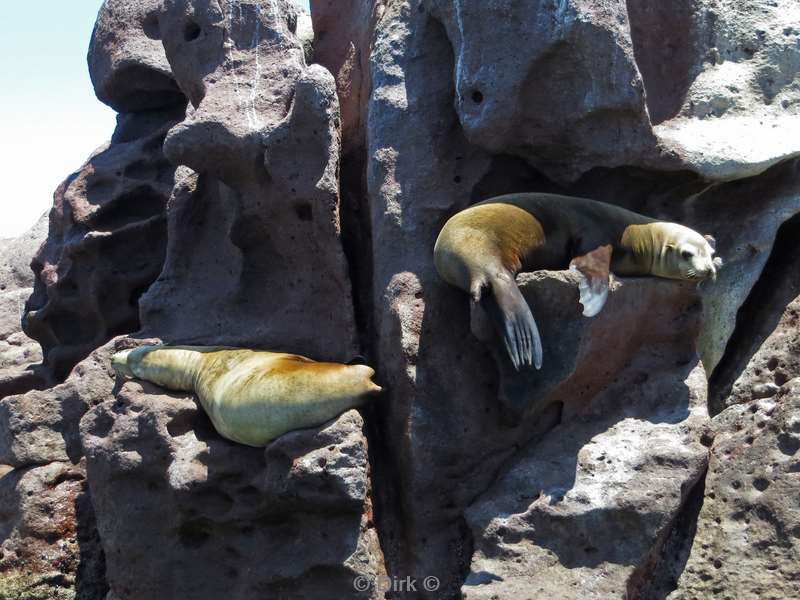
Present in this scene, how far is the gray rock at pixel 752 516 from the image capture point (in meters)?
3.76

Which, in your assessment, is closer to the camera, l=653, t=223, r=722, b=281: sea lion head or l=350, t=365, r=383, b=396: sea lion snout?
l=350, t=365, r=383, b=396: sea lion snout

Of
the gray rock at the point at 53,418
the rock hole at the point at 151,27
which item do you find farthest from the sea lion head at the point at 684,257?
the rock hole at the point at 151,27

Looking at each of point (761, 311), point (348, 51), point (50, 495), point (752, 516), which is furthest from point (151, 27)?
point (752, 516)

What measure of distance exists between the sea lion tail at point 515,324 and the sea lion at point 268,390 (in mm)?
735

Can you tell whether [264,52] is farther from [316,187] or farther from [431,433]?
[431,433]

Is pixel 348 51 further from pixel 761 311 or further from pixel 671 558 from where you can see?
pixel 671 558

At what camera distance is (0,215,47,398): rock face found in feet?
22.3

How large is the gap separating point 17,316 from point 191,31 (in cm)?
357

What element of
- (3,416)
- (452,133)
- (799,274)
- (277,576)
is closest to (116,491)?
(277,576)

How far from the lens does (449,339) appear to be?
172 inches

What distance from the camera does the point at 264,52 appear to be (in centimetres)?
544
